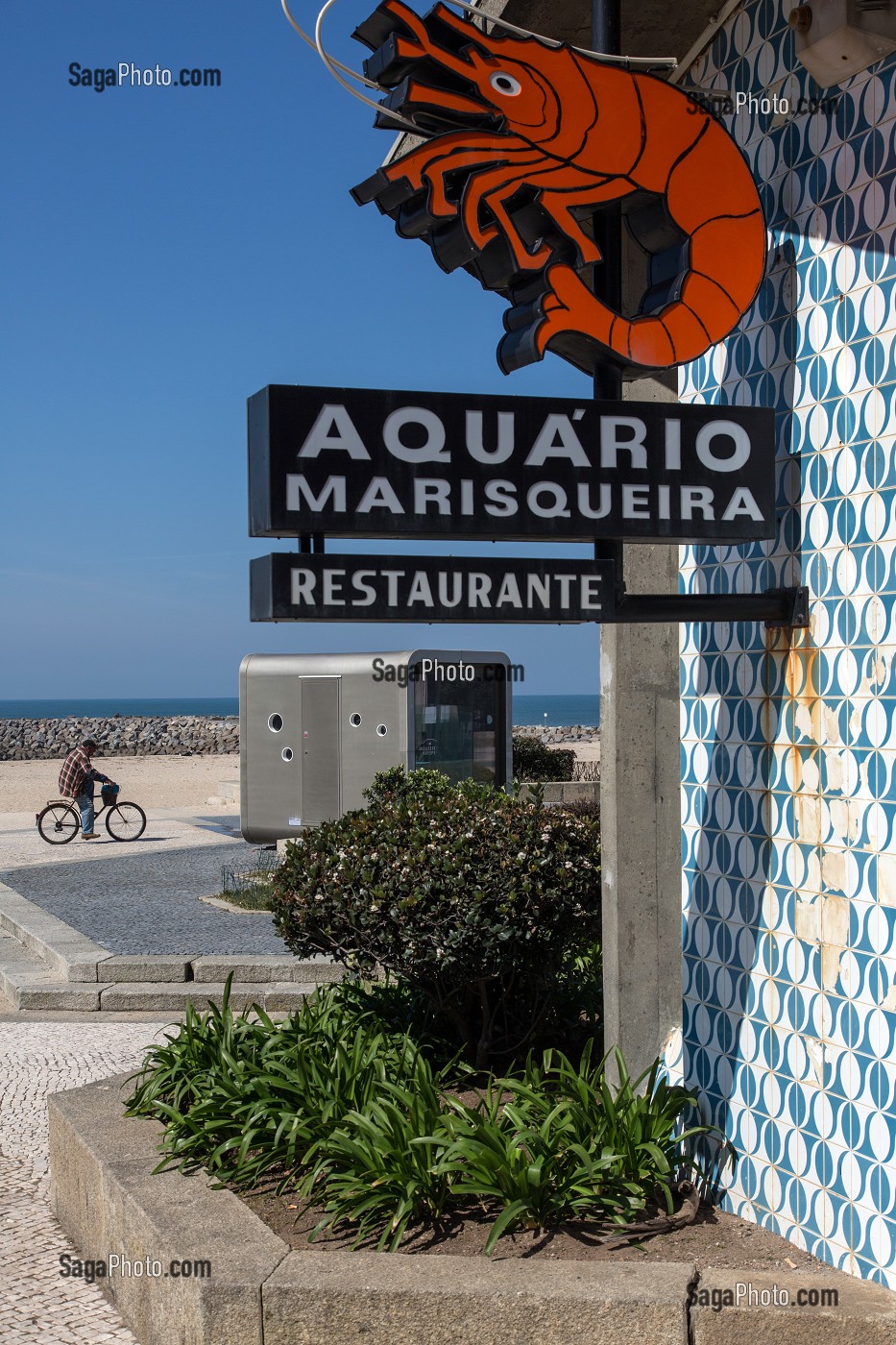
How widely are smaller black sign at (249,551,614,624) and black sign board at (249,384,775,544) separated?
0.33 ft

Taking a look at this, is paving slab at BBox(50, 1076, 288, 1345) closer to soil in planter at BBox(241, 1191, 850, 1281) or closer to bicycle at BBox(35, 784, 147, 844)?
soil in planter at BBox(241, 1191, 850, 1281)

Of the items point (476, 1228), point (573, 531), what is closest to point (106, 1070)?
point (476, 1228)

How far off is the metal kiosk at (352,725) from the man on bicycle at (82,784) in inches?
133

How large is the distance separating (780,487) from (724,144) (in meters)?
1.16

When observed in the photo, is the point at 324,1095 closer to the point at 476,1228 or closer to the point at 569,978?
the point at 476,1228

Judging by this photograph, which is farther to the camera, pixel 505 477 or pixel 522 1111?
pixel 522 1111

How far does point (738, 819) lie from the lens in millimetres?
4684

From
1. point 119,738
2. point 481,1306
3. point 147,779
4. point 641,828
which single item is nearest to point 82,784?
point 641,828

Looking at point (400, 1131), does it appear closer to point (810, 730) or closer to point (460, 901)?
point (460, 901)

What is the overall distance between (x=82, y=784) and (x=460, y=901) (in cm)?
1465

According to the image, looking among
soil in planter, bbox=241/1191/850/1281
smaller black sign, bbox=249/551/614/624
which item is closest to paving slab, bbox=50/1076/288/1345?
soil in planter, bbox=241/1191/850/1281

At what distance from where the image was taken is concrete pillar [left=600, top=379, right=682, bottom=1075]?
5230mm

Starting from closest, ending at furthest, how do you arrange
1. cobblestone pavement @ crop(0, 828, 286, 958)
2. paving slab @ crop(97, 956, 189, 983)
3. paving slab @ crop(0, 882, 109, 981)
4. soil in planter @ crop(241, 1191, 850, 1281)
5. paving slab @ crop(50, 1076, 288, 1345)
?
1. paving slab @ crop(50, 1076, 288, 1345)
2. soil in planter @ crop(241, 1191, 850, 1281)
3. paving slab @ crop(97, 956, 189, 983)
4. paving slab @ crop(0, 882, 109, 981)
5. cobblestone pavement @ crop(0, 828, 286, 958)

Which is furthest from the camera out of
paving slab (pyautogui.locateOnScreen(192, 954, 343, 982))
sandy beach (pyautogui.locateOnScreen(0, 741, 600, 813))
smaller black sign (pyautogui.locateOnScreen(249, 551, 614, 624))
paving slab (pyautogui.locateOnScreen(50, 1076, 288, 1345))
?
sandy beach (pyautogui.locateOnScreen(0, 741, 600, 813))
